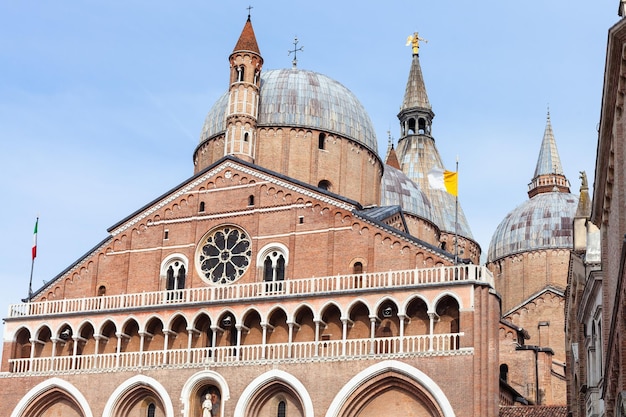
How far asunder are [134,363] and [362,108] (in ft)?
58.4

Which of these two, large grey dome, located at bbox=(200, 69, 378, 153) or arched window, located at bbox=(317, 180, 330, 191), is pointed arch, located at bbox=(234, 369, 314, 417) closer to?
arched window, located at bbox=(317, 180, 330, 191)

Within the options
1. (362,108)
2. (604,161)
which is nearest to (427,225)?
(362,108)

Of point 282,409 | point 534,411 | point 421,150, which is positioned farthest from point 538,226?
point 282,409

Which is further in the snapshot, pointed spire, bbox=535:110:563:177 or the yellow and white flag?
pointed spire, bbox=535:110:563:177

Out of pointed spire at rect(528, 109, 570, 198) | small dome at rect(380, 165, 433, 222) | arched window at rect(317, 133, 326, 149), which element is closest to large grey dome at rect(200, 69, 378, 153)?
arched window at rect(317, 133, 326, 149)

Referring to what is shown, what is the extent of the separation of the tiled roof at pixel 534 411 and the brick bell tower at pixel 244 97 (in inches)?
597

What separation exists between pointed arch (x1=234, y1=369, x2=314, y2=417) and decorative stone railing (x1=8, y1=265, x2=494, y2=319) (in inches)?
117

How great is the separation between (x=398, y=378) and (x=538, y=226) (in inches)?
1045

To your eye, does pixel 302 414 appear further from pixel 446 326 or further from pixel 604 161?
pixel 604 161

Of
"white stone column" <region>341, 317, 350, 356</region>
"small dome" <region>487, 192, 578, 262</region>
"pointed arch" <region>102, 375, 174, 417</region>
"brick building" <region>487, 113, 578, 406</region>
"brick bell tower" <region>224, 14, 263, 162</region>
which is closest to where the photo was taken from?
"white stone column" <region>341, 317, 350, 356</region>

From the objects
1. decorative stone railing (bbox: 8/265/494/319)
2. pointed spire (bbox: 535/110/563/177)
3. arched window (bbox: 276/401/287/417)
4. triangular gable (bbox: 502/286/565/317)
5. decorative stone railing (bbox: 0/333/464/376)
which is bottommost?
arched window (bbox: 276/401/287/417)

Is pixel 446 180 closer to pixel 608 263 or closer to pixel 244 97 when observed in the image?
pixel 244 97

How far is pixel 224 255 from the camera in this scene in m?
41.5

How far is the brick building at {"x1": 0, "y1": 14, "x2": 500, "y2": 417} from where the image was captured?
36.4m
